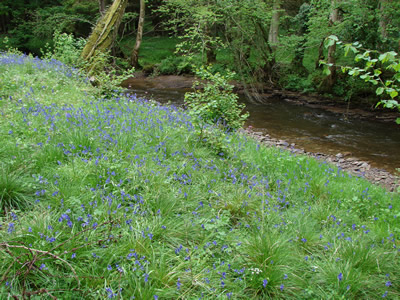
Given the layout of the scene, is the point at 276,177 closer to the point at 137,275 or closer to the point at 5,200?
the point at 137,275

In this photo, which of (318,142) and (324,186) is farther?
(318,142)

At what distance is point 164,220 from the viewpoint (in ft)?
11.8

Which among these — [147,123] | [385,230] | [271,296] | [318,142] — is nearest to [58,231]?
[271,296]

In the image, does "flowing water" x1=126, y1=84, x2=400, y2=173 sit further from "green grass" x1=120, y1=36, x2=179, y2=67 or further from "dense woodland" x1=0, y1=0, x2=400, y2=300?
"green grass" x1=120, y1=36, x2=179, y2=67

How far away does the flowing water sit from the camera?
11.3 metres

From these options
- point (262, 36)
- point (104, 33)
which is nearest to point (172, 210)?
point (104, 33)

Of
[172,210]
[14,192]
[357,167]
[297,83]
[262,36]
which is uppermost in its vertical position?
[262,36]

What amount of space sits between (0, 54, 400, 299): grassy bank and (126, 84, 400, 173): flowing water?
5388 millimetres

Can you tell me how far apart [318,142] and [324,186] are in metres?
6.80

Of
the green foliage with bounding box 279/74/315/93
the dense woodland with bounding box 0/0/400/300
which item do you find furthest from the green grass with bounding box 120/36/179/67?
the dense woodland with bounding box 0/0/400/300

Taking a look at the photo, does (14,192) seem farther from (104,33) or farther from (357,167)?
(357,167)

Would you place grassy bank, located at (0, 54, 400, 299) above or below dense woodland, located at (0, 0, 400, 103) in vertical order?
below

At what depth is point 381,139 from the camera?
12570mm

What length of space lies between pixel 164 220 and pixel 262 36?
17473 mm
